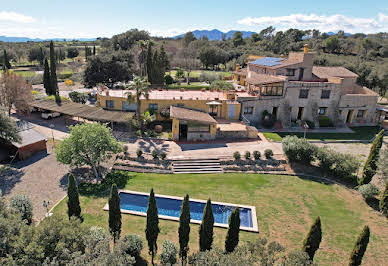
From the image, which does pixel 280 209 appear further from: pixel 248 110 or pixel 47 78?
pixel 47 78

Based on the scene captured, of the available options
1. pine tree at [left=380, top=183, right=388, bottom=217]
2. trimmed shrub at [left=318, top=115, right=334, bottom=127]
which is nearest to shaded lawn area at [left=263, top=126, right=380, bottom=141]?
trimmed shrub at [left=318, top=115, right=334, bottom=127]

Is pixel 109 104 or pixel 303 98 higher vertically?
pixel 303 98

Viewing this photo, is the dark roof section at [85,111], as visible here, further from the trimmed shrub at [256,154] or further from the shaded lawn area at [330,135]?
the shaded lawn area at [330,135]

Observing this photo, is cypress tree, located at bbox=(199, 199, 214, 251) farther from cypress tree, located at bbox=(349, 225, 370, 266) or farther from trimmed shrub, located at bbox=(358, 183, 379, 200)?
trimmed shrub, located at bbox=(358, 183, 379, 200)

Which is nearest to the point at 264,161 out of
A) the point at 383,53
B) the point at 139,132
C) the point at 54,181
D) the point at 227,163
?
the point at 227,163

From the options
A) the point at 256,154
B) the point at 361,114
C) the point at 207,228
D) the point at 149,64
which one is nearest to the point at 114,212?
the point at 207,228

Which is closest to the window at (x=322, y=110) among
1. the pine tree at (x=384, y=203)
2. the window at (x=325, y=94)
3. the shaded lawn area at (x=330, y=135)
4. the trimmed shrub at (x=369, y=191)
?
the window at (x=325, y=94)
